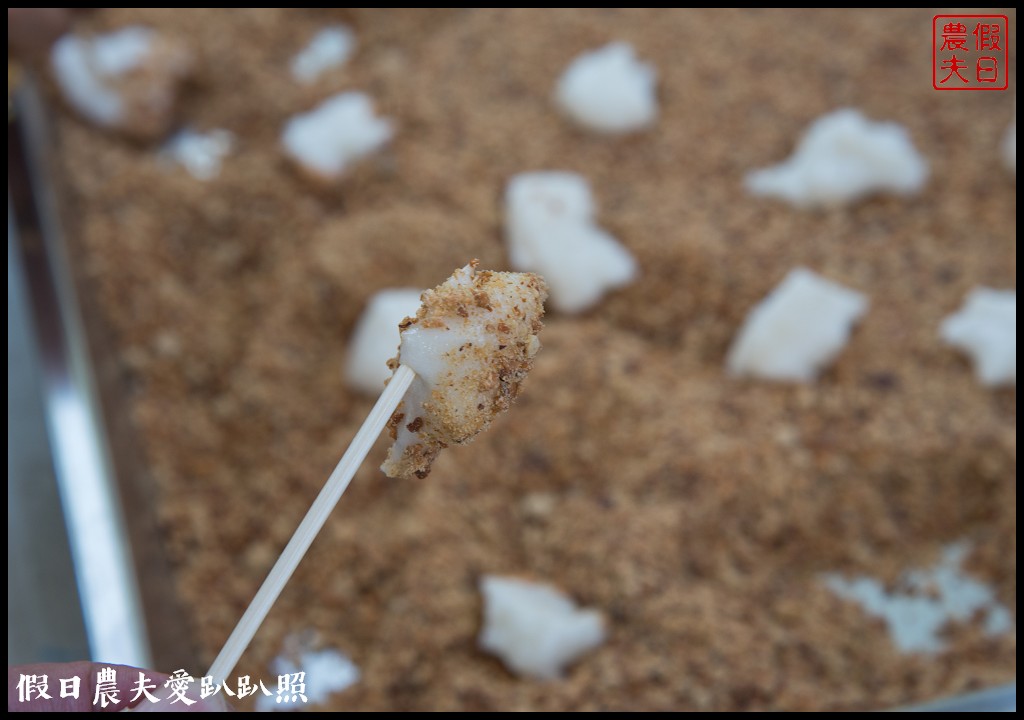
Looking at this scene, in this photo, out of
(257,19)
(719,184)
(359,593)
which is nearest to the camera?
(359,593)

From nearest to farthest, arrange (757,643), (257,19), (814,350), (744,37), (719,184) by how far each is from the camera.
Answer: (757,643) → (814,350) → (719,184) → (744,37) → (257,19)

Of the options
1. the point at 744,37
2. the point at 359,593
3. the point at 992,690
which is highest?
the point at 744,37

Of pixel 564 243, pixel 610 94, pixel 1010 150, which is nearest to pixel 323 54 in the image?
pixel 610 94

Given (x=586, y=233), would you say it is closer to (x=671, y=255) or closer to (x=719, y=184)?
(x=671, y=255)

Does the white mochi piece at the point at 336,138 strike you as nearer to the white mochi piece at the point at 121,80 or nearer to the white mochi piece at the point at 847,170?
the white mochi piece at the point at 121,80

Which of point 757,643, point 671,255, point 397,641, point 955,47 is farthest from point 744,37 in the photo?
point 397,641
